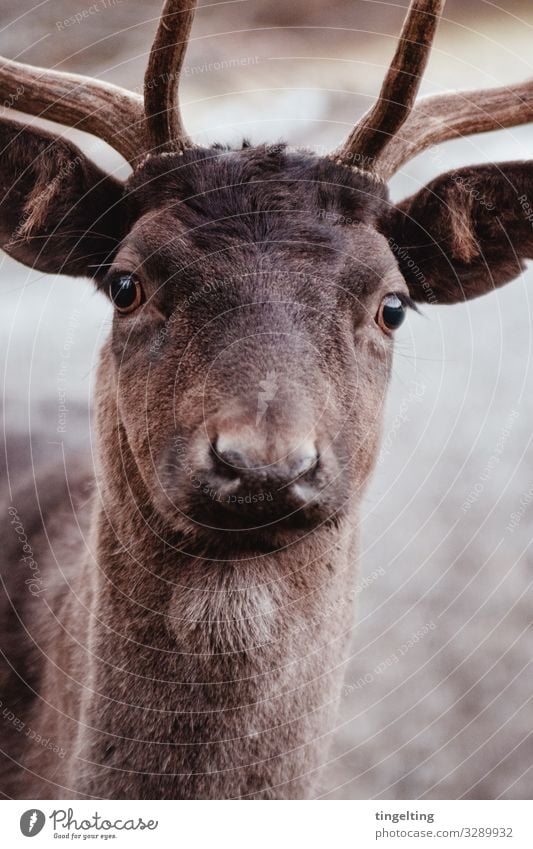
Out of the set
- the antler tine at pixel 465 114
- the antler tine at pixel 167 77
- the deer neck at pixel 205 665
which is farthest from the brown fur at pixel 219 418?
the antler tine at pixel 465 114

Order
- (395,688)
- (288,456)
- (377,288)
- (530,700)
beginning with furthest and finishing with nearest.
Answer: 1. (395,688)
2. (530,700)
3. (377,288)
4. (288,456)

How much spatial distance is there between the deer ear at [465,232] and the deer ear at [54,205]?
2.10 ft

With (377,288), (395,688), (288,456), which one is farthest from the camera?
(395,688)

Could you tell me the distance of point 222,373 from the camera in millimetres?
1336

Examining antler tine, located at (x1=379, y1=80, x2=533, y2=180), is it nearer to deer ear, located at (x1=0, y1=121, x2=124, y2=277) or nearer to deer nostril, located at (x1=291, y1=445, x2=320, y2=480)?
deer ear, located at (x1=0, y1=121, x2=124, y2=277)

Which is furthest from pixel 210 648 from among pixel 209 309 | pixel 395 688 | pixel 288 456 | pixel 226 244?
pixel 395 688

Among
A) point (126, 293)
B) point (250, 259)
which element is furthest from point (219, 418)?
point (126, 293)

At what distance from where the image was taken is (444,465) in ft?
7.34

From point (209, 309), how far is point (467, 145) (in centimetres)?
107

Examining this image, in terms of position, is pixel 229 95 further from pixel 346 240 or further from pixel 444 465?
pixel 444 465

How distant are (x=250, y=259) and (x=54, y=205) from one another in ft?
1.72
